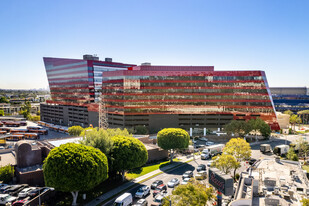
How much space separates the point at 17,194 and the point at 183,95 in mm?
84758

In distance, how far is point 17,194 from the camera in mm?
43375

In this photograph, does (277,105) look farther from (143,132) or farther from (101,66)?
(101,66)

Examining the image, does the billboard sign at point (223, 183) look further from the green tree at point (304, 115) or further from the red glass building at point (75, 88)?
the green tree at point (304, 115)

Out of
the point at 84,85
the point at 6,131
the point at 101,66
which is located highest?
the point at 101,66

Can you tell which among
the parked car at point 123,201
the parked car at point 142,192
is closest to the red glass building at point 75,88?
the parked car at point 142,192

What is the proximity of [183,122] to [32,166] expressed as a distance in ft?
258

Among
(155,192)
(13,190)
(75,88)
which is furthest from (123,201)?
(75,88)

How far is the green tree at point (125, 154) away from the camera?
5125 centimetres

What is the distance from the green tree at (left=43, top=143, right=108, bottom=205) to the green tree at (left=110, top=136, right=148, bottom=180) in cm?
1014

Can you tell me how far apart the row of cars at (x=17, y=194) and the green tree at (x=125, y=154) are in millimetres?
14983

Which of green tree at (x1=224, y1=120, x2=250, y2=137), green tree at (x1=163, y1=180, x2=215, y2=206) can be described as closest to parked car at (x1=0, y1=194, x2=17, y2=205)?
green tree at (x1=163, y1=180, x2=215, y2=206)

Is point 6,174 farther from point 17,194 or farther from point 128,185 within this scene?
point 128,185

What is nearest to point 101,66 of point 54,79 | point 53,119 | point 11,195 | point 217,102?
point 54,79

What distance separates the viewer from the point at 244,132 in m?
102
